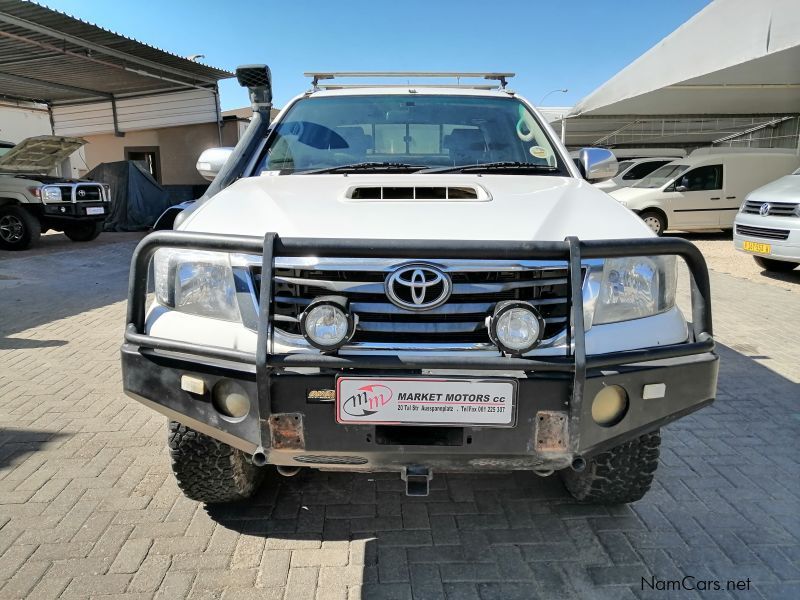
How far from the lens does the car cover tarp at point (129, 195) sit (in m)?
15.3

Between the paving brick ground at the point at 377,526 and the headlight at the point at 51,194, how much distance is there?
9541 millimetres

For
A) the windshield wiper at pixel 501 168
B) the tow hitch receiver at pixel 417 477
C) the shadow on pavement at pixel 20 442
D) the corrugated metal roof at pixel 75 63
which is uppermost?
the corrugated metal roof at pixel 75 63

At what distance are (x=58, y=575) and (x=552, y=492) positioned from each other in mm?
2165

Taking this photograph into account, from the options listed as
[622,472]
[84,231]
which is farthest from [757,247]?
[84,231]

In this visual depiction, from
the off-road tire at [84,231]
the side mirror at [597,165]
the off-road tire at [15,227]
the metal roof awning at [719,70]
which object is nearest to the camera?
the side mirror at [597,165]

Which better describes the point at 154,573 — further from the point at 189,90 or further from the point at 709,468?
the point at 189,90

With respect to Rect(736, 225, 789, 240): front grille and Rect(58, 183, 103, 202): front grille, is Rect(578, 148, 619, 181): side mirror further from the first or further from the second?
Rect(58, 183, 103, 202): front grille

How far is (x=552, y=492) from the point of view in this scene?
9.69 ft

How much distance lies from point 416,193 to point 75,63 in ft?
48.6

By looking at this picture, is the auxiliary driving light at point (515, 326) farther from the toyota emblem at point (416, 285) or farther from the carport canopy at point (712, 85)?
the carport canopy at point (712, 85)

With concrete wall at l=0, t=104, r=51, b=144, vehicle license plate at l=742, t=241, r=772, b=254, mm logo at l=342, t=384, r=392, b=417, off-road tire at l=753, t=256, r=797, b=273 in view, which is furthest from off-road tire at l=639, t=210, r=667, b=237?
concrete wall at l=0, t=104, r=51, b=144

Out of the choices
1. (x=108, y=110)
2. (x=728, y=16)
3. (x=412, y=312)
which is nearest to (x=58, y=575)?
(x=412, y=312)

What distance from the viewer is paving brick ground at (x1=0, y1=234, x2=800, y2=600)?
230 centimetres

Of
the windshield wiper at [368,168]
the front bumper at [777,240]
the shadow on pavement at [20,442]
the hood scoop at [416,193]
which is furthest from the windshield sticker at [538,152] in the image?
the front bumper at [777,240]
